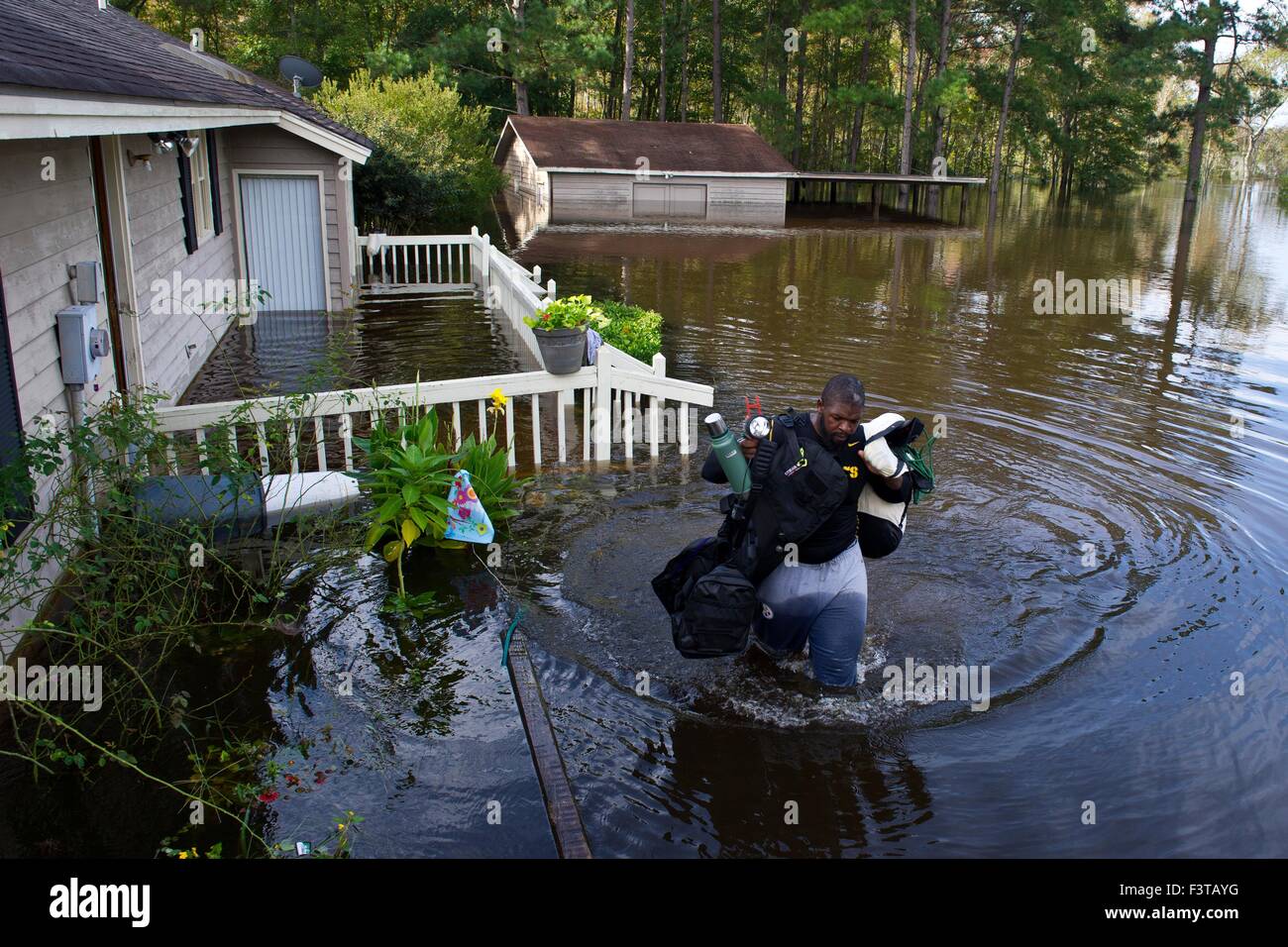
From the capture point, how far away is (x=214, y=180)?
14.0m

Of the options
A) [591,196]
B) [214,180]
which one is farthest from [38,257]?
[591,196]

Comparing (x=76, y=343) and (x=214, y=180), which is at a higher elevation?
(x=214, y=180)

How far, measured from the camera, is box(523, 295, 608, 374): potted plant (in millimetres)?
8656

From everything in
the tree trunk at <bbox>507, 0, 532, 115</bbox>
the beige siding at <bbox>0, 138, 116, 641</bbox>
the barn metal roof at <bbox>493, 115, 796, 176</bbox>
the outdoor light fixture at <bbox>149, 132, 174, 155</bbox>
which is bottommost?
the beige siding at <bbox>0, 138, 116, 641</bbox>

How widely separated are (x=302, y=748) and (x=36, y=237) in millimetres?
3615

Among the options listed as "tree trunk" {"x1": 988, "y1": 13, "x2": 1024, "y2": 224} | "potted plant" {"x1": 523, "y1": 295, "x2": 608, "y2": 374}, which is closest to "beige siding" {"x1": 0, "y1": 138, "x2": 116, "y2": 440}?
"potted plant" {"x1": 523, "y1": 295, "x2": 608, "y2": 374}

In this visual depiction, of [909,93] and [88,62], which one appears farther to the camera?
[909,93]

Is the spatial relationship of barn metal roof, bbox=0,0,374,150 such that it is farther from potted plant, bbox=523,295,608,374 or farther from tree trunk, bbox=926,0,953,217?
tree trunk, bbox=926,0,953,217

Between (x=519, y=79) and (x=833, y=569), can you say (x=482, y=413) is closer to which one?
(x=833, y=569)

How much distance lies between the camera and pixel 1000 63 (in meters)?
61.0

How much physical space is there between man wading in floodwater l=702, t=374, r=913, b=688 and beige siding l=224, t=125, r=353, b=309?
42.6 feet

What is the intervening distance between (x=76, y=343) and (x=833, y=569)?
16.0 feet

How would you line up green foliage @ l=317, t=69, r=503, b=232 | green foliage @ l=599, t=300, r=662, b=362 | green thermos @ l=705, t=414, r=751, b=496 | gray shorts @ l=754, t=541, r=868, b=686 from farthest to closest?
1. green foliage @ l=317, t=69, r=503, b=232
2. green foliage @ l=599, t=300, r=662, b=362
3. gray shorts @ l=754, t=541, r=868, b=686
4. green thermos @ l=705, t=414, r=751, b=496
